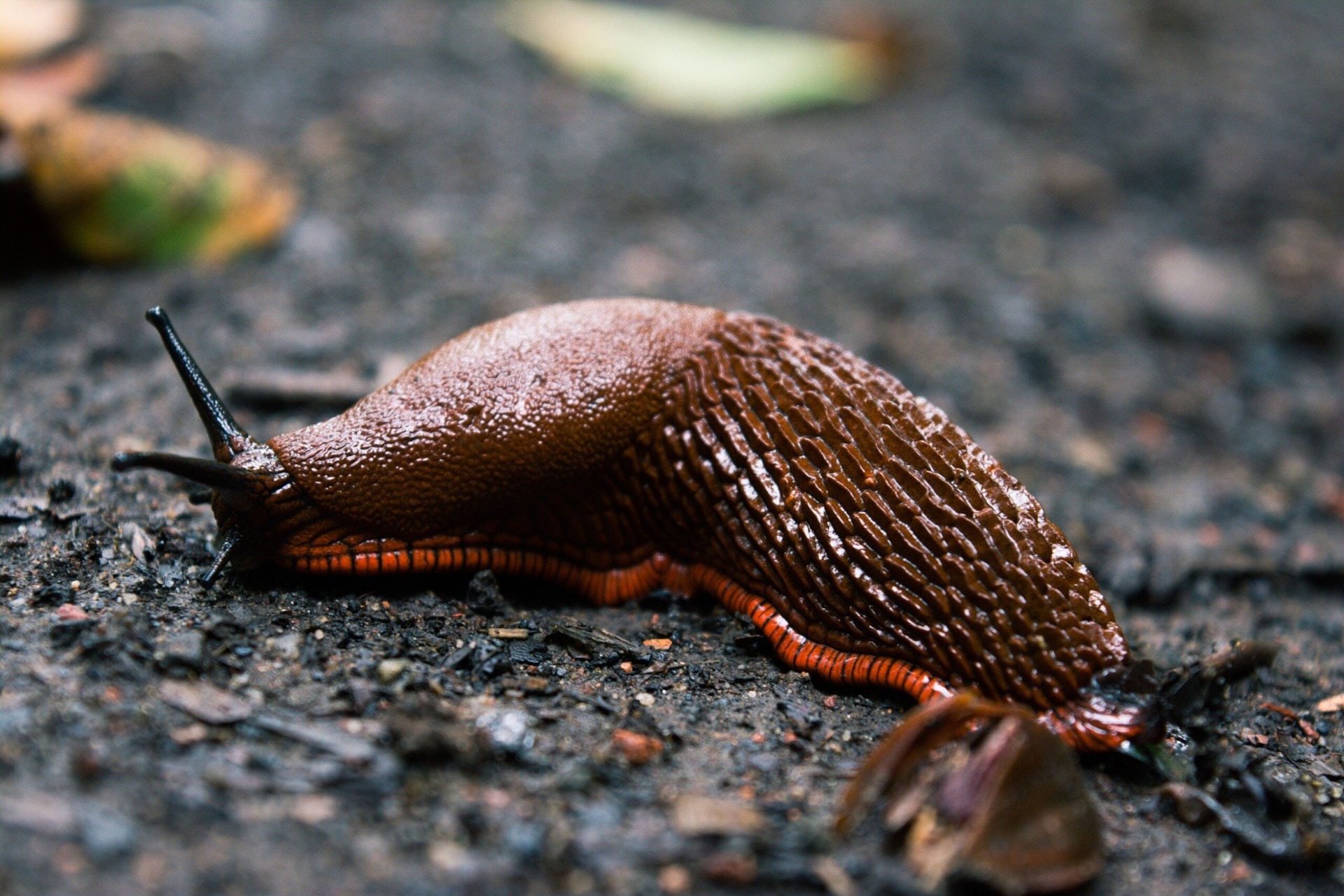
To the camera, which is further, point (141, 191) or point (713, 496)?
point (141, 191)

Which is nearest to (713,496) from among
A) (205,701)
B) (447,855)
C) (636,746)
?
(636,746)

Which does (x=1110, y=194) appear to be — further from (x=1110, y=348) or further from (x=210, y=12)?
(x=210, y=12)

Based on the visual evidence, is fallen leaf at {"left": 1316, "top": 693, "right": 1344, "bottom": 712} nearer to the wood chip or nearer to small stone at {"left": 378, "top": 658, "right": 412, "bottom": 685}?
small stone at {"left": 378, "top": 658, "right": 412, "bottom": 685}

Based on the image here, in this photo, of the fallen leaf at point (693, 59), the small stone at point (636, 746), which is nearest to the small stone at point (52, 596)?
the small stone at point (636, 746)

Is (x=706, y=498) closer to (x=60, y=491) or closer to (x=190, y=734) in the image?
(x=190, y=734)

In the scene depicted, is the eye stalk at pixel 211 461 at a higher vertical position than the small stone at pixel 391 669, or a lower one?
higher

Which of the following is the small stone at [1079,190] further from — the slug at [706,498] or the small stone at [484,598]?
the small stone at [484,598]
